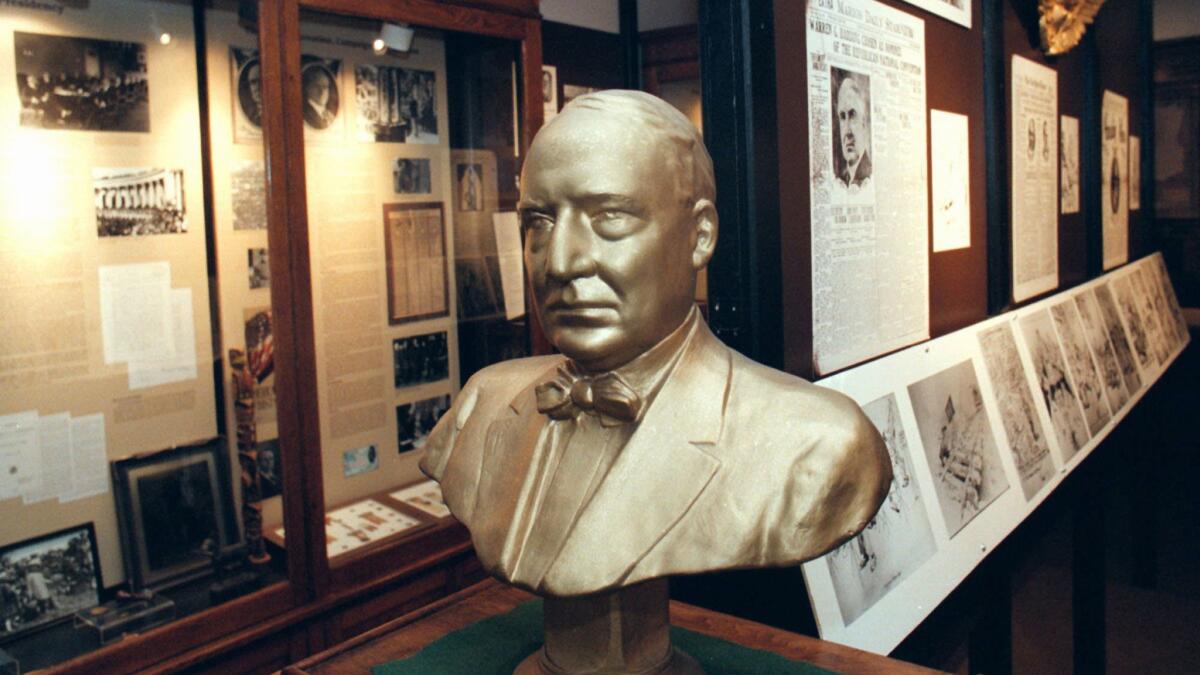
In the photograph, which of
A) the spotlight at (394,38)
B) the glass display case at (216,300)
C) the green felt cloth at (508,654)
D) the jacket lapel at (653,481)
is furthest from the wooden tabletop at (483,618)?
the spotlight at (394,38)

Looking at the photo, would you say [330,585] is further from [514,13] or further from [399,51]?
[514,13]

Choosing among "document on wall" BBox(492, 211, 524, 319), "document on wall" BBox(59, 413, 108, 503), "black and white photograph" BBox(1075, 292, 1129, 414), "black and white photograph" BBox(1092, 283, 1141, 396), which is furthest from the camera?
"black and white photograph" BBox(1092, 283, 1141, 396)

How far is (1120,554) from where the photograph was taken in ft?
16.5

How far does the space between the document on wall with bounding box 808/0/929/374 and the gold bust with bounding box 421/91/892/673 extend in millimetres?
745

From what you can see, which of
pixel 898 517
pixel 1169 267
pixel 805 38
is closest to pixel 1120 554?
pixel 1169 267

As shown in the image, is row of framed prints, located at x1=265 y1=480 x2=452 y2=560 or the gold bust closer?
the gold bust

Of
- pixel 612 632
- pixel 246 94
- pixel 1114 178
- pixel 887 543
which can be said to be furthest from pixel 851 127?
pixel 1114 178

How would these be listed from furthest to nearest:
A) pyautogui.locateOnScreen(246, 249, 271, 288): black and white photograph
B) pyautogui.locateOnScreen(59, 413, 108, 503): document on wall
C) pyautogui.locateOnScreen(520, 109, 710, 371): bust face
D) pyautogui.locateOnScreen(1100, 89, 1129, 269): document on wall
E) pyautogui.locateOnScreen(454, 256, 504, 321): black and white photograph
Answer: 1. pyautogui.locateOnScreen(1100, 89, 1129, 269): document on wall
2. pyautogui.locateOnScreen(454, 256, 504, 321): black and white photograph
3. pyautogui.locateOnScreen(246, 249, 271, 288): black and white photograph
4. pyautogui.locateOnScreen(59, 413, 108, 503): document on wall
5. pyautogui.locateOnScreen(520, 109, 710, 371): bust face

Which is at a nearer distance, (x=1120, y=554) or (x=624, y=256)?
(x=624, y=256)

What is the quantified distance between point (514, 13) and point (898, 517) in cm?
209

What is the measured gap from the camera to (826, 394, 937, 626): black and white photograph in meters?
2.10

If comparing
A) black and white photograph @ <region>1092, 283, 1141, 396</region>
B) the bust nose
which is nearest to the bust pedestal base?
the bust nose

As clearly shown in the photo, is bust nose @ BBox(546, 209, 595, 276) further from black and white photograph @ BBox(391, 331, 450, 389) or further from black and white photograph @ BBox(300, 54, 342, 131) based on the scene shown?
black and white photograph @ BBox(391, 331, 450, 389)

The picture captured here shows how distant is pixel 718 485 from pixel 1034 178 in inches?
107
